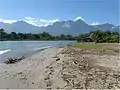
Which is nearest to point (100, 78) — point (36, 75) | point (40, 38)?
point (36, 75)

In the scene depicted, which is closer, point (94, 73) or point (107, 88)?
point (107, 88)

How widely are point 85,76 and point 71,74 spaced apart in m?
0.71

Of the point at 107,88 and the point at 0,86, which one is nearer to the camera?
the point at 107,88

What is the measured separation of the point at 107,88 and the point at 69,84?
1.37m

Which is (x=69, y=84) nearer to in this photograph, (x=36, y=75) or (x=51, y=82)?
(x=51, y=82)

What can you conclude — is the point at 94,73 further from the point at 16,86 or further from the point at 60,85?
the point at 16,86

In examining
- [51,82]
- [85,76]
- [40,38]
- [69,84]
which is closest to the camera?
[69,84]

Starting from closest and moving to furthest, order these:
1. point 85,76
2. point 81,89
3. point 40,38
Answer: point 81,89
point 85,76
point 40,38

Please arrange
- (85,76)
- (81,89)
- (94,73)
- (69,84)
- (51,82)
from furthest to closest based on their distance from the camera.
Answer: (94,73) < (85,76) < (51,82) < (69,84) < (81,89)

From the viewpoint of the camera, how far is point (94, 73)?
35.3 ft

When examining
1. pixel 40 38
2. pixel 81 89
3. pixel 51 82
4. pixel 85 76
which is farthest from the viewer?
pixel 40 38

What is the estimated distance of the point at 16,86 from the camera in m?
8.84

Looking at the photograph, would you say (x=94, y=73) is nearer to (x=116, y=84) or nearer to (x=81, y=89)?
(x=116, y=84)

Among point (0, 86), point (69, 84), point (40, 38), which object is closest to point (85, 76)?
point (69, 84)
